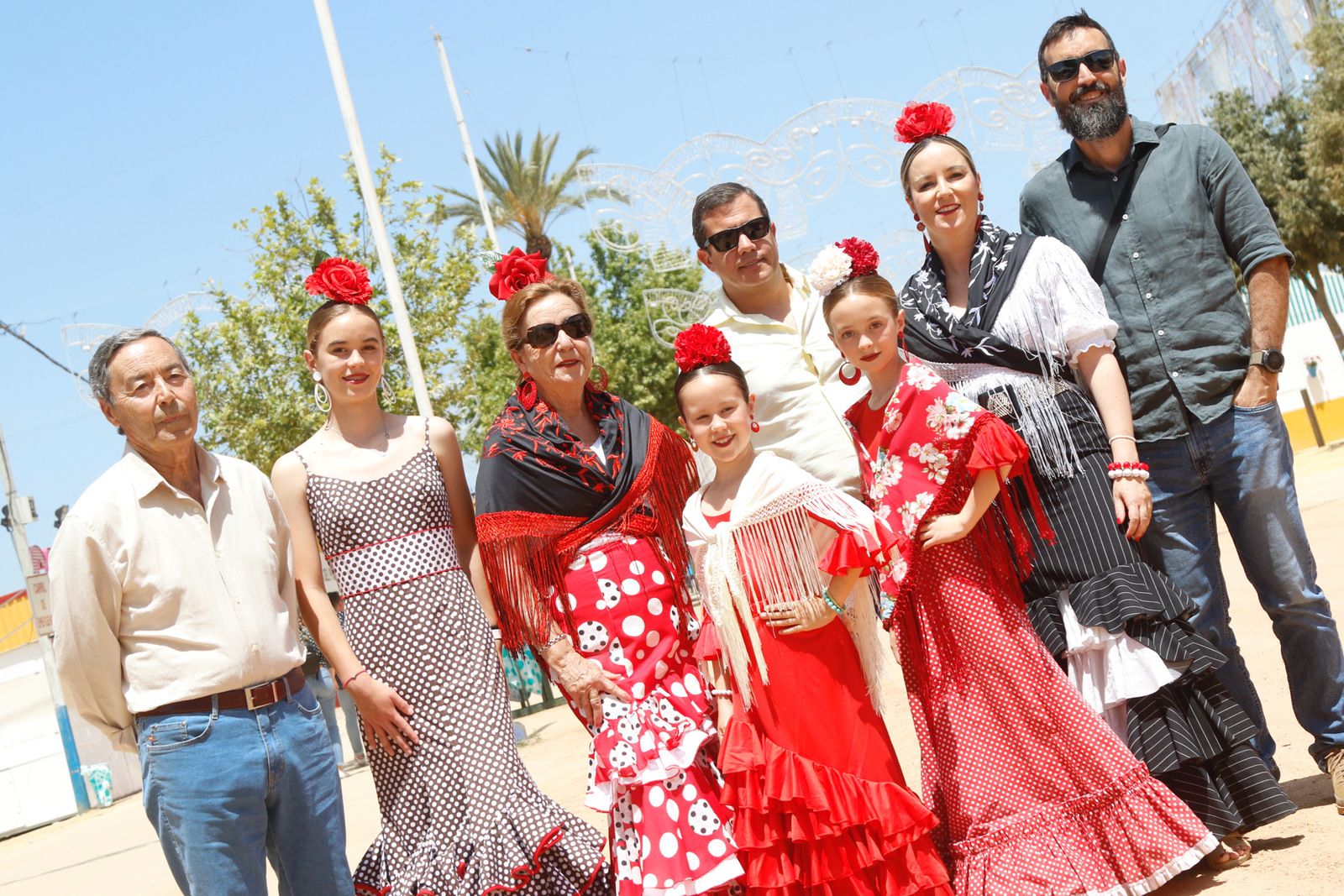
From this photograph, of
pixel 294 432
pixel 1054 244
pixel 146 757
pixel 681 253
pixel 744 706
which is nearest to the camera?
pixel 146 757

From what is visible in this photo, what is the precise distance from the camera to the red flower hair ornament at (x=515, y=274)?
168 inches

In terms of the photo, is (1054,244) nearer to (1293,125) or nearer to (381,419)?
(381,419)

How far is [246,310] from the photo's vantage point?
18641 mm

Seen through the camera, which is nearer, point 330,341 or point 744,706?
point 744,706

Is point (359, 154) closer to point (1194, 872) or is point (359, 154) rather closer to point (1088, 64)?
point (1088, 64)

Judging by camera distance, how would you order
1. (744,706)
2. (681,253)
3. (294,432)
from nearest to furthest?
(744,706)
(681,253)
(294,432)

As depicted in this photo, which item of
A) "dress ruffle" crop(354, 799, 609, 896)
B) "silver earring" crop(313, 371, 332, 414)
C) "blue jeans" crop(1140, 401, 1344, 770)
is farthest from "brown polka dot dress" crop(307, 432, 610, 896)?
"blue jeans" crop(1140, 401, 1344, 770)

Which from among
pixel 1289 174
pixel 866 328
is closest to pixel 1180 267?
pixel 866 328

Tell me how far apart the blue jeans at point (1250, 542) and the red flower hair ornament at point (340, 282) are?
9.55 ft

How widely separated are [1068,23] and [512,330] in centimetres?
240

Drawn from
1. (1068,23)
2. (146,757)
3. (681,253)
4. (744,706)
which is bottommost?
(744,706)

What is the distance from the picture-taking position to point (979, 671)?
381 centimetres

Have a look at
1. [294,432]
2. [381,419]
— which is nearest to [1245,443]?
[381,419]

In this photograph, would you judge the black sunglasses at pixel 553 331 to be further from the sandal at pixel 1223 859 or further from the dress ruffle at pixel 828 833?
the sandal at pixel 1223 859
